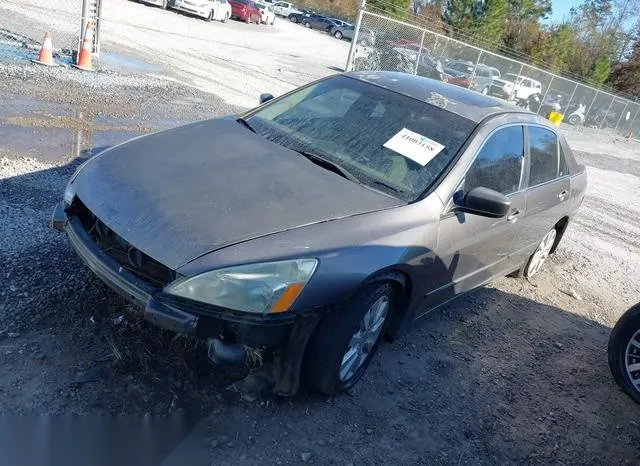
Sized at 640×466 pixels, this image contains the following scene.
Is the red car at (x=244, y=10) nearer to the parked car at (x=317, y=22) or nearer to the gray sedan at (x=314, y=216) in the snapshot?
the parked car at (x=317, y=22)

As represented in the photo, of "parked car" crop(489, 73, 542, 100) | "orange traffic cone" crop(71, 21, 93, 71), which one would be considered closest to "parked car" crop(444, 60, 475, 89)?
"parked car" crop(489, 73, 542, 100)

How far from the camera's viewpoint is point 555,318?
5012 millimetres

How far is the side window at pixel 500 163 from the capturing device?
3.68m

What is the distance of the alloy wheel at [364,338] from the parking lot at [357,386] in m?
0.19

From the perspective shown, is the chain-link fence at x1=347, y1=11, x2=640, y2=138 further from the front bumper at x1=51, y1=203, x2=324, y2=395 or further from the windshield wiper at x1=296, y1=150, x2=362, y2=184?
the front bumper at x1=51, y1=203, x2=324, y2=395

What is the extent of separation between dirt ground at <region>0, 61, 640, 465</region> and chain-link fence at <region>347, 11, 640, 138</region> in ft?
40.0

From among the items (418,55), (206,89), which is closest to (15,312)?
(206,89)

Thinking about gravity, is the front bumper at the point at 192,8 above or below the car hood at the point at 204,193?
below

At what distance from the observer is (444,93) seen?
168 inches

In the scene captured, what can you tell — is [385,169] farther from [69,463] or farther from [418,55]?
[418,55]

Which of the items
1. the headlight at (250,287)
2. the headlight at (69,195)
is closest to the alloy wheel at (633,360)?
the headlight at (250,287)

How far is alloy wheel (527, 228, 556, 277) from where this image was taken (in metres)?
5.44

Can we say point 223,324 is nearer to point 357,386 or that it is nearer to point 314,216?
point 314,216

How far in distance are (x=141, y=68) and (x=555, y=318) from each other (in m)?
9.27
